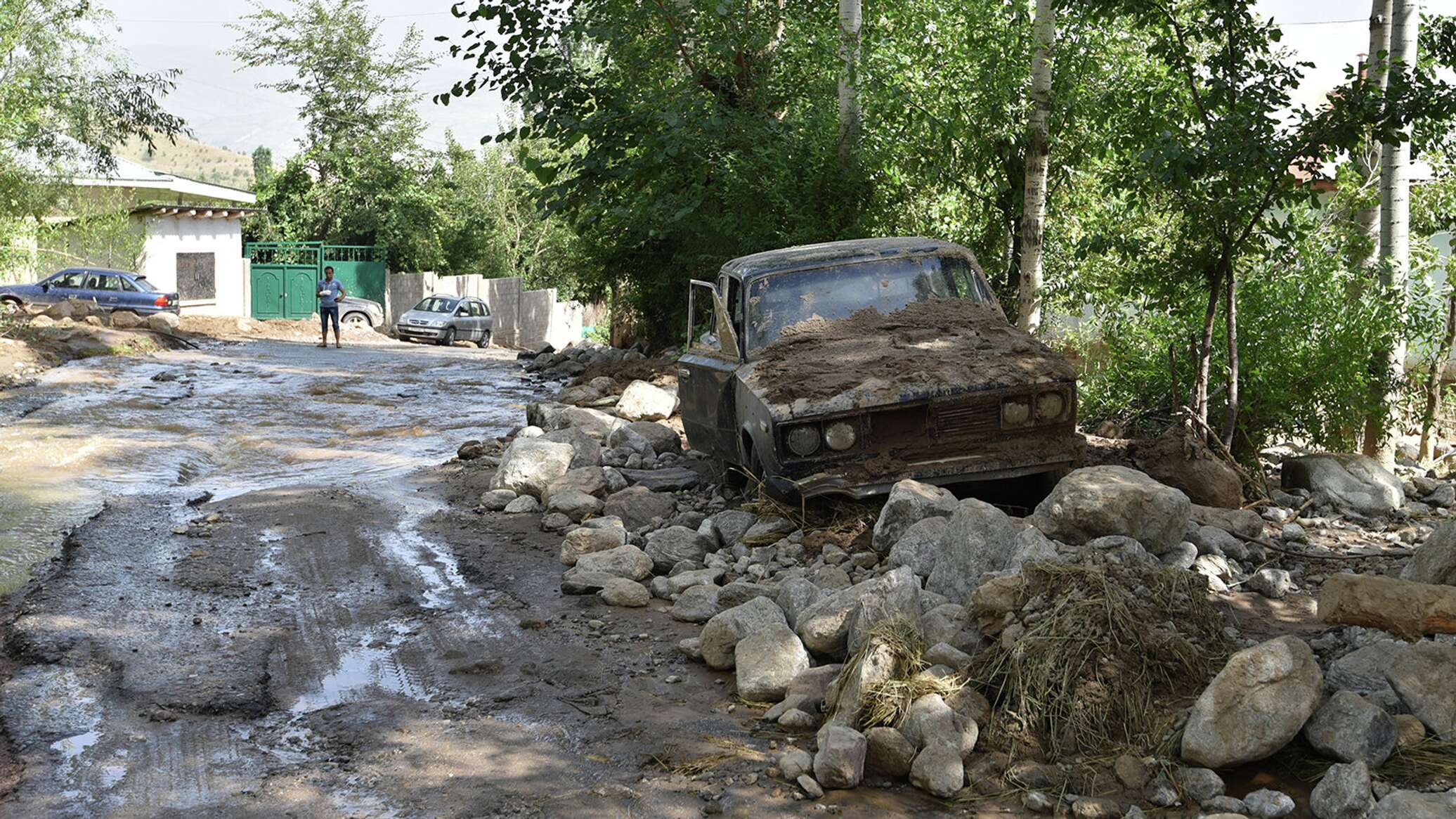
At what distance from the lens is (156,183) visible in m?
36.8

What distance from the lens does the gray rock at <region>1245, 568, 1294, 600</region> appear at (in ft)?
21.5

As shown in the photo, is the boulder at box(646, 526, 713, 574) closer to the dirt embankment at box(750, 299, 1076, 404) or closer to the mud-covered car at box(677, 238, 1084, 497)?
the mud-covered car at box(677, 238, 1084, 497)

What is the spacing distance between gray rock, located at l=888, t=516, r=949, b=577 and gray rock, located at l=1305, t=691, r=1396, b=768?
225cm

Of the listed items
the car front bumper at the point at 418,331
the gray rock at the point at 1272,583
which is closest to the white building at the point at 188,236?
the car front bumper at the point at 418,331

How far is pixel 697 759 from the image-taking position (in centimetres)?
491

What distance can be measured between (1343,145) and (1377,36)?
186 centimetres

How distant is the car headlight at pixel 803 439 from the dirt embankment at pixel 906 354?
0.19m

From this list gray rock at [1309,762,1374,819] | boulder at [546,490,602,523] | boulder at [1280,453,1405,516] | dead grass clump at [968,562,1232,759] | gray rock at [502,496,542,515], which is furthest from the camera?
gray rock at [502,496,542,515]

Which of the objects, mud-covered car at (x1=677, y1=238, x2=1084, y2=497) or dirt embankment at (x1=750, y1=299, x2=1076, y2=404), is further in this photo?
dirt embankment at (x1=750, y1=299, x2=1076, y2=404)

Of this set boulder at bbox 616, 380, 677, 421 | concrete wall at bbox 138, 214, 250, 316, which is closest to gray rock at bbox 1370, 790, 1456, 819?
boulder at bbox 616, 380, 677, 421

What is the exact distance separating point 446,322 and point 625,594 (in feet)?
93.7

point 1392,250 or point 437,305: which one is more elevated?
point 1392,250

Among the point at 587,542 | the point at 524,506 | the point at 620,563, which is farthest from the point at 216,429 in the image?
the point at 620,563

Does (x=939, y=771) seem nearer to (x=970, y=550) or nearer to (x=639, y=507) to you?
(x=970, y=550)
